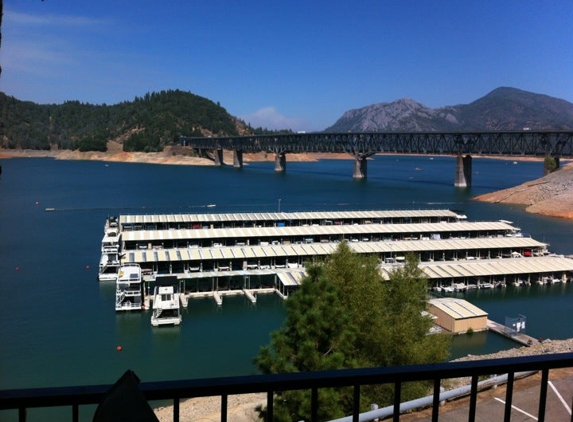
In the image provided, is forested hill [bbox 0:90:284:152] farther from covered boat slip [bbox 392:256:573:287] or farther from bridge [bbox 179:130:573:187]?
covered boat slip [bbox 392:256:573:287]

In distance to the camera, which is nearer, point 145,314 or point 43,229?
point 145,314

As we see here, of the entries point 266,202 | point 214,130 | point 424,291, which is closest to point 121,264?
point 424,291

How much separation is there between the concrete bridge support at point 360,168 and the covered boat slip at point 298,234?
31.4 metres

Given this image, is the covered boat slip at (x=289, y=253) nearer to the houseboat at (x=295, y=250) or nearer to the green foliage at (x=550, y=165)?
the houseboat at (x=295, y=250)

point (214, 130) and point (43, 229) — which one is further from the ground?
point (214, 130)

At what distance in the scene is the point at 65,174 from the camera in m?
55.0

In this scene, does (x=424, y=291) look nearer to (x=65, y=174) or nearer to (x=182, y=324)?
(x=182, y=324)

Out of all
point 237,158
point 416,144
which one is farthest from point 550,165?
point 237,158

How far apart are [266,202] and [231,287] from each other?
1838 cm

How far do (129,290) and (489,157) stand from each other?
73974 mm

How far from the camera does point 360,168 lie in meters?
54.1

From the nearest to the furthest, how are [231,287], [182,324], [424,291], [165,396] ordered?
[165,396] < [424,291] < [182,324] < [231,287]

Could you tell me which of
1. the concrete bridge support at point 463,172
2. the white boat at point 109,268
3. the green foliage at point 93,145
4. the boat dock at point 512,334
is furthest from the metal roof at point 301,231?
the green foliage at point 93,145

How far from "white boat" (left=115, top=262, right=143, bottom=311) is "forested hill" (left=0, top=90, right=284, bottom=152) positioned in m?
65.4
